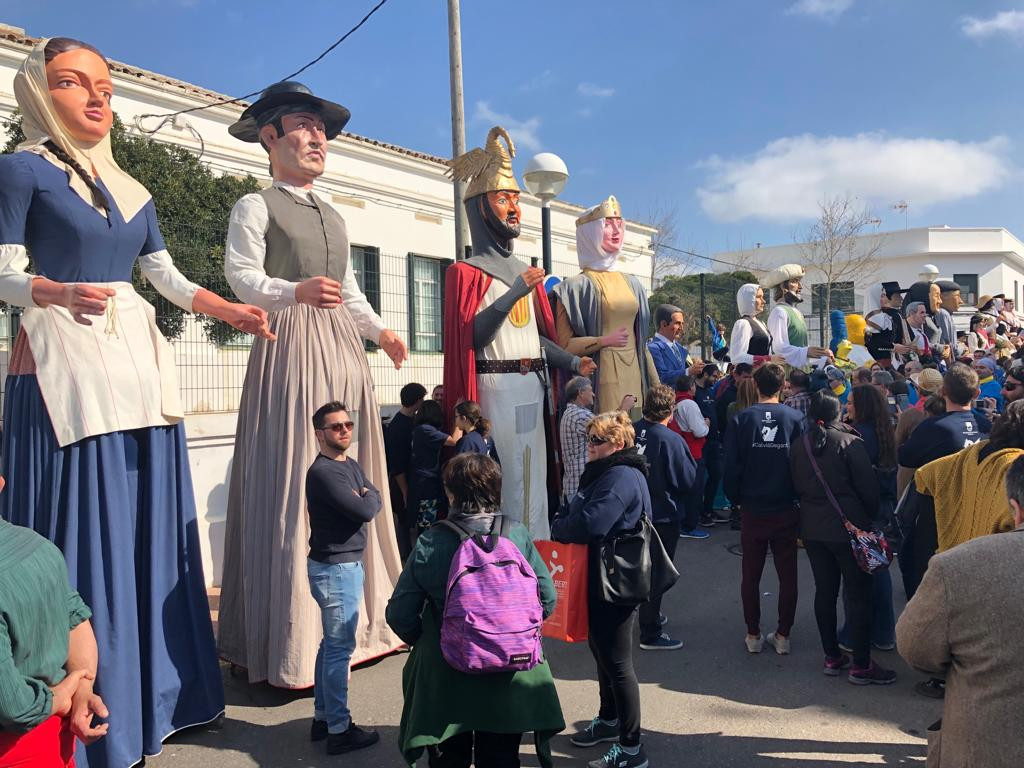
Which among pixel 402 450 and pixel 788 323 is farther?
pixel 788 323

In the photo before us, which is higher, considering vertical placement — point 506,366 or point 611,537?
point 506,366

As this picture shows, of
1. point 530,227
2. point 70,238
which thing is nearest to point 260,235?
point 70,238

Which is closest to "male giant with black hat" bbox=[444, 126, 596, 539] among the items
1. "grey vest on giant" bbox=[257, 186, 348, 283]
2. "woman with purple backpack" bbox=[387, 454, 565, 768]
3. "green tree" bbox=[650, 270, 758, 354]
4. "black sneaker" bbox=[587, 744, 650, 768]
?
"grey vest on giant" bbox=[257, 186, 348, 283]

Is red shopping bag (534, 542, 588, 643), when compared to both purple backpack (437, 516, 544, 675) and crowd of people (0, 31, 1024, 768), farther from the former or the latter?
purple backpack (437, 516, 544, 675)

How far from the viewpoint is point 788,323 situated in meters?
7.42

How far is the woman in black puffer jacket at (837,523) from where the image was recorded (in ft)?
14.0

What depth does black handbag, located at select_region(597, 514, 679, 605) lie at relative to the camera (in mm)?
3359

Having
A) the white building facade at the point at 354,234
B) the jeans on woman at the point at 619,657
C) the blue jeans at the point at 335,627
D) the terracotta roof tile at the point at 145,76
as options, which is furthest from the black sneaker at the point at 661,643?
the terracotta roof tile at the point at 145,76

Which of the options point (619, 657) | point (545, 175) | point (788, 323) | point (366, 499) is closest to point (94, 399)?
point (366, 499)

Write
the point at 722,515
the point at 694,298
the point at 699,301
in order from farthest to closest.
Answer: the point at 694,298 → the point at 699,301 → the point at 722,515

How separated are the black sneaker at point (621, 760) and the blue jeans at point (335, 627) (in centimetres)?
108

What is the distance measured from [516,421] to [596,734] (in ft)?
6.70

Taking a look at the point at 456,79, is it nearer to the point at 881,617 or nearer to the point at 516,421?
the point at 516,421

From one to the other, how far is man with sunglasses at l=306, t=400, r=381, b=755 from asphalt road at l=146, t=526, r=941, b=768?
131 mm
